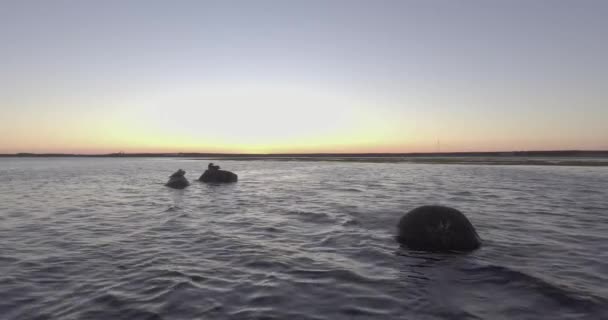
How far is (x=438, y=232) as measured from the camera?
10.9 metres

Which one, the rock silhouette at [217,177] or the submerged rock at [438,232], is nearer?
the submerged rock at [438,232]

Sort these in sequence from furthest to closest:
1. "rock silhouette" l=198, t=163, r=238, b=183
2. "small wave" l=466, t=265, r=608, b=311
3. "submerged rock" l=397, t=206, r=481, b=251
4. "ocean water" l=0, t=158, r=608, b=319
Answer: "rock silhouette" l=198, t=163, r=238, b=183 < "submerged rock" l=397, t=206, r=481, b=251 < "small wave" l=466, t=265, r=608, b=311 < "ocean water" l=0, t=158, r=608, b=319

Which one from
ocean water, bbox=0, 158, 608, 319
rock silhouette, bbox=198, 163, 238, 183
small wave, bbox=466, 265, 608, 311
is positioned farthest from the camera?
rock silhouette, bbox=198, 163, 238, 183

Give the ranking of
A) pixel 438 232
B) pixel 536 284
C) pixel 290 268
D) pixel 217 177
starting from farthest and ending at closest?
pixel 217 177 < pixel 438 232 < pixel 290 268 < pixel 536 284

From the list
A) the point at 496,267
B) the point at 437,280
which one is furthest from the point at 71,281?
the point at 496,267

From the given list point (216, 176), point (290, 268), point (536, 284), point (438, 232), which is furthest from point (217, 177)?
point (536, 284)

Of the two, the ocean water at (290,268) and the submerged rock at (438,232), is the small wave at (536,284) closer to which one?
the ocean water at (290,268)

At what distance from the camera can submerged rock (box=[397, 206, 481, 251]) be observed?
35.0 feet

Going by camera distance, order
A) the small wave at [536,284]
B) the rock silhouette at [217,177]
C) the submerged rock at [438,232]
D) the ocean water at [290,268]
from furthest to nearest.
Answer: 1. the rock silhouette at [217,177]
2. the submerged rock at [438,232]
3. the small wave at [536,284]
4. the ocean water at [290,268]

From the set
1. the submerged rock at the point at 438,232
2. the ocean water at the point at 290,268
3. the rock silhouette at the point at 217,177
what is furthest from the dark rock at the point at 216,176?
the submerged rock at the point at 438,232

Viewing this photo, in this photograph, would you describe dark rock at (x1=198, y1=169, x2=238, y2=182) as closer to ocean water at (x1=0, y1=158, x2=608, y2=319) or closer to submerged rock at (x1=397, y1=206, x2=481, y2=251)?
ocean water at (x1=0, y1=158, x2=608, y2=319)

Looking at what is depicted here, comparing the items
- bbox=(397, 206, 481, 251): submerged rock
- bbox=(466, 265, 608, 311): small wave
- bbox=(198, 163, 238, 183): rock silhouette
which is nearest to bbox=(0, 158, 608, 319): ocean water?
bbox=(466, 265, 608, 311): small wave

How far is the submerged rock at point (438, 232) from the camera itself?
35.0 feet

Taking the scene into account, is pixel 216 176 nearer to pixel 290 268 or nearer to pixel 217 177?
pixel 217 177
